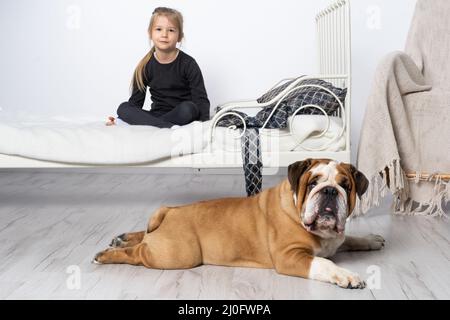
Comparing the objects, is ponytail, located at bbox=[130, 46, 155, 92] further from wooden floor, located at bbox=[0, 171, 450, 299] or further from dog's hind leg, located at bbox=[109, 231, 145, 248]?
dog's hind leg, located at bbox=[109, 231, 145, 248]

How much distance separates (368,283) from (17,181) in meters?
2.60

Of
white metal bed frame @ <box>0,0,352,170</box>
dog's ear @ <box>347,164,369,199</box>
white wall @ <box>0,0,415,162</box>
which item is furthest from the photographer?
white wall @ <box>0,0,415,162</box>

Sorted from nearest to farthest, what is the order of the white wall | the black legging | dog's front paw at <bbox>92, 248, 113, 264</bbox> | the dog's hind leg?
dog's front paw at <bbox>92, 248, 113, 264</bbox>
the dog's hind leg
the black legging
the white wall

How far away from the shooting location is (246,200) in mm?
1992

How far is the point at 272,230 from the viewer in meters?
1.89

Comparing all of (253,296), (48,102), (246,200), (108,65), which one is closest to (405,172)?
(246,200)

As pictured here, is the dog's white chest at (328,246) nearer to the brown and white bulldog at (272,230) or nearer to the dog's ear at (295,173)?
the brown and white bulldog at (272,230)

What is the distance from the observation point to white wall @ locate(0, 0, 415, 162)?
12.4 feet

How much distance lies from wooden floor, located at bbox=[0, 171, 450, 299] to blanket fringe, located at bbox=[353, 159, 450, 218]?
73 mm

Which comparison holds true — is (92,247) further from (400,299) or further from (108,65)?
(108,65)

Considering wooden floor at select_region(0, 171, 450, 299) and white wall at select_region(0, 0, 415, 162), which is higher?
white wall at select_region(0, 0, 415, 162)

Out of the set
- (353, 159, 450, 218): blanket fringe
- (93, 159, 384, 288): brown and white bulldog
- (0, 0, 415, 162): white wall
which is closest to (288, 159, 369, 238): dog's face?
(93, 159, 384, 288): brown and white bulldog

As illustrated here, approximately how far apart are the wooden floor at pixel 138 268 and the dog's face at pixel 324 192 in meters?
0.17

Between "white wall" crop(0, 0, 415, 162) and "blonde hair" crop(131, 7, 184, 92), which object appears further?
"white wall" crop(0, 0, 415, 162)
